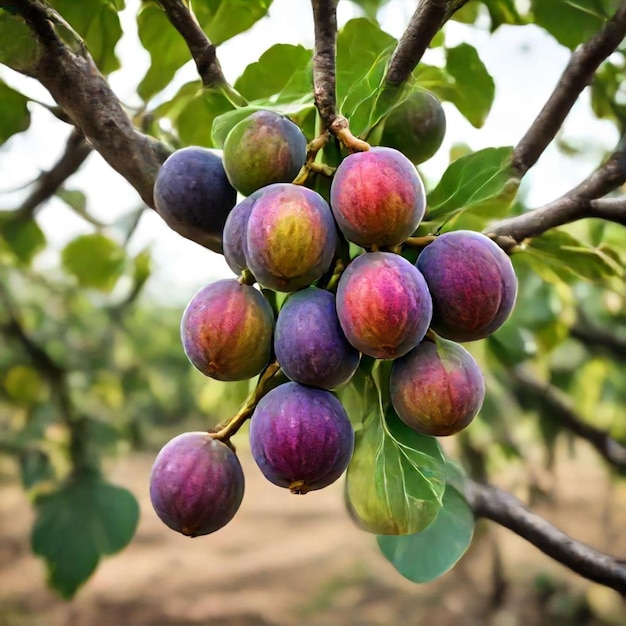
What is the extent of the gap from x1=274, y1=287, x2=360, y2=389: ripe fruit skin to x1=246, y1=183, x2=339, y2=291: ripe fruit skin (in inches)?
1.0

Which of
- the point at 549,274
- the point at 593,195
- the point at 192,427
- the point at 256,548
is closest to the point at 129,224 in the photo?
the point at 549,274

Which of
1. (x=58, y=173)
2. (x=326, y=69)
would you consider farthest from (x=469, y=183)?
(x=58, y=173)

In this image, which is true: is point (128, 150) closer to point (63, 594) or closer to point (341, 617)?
point (63, 594)

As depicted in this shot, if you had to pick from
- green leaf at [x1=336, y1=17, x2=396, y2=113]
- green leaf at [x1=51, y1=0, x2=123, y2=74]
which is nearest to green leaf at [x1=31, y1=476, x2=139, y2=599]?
green leaf at [x1=51, y1=0, x2=123, y2=74]

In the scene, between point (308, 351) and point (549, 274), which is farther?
point (549, 274)

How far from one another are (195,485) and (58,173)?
1.08 metres

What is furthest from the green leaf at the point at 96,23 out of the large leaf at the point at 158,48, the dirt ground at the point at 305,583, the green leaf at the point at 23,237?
the dirt ground at the point at 305,583

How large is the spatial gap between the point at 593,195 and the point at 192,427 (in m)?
7.23

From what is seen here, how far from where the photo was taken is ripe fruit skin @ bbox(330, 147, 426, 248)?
21.6 inches

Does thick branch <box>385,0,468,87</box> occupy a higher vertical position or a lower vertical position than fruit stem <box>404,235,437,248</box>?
higher

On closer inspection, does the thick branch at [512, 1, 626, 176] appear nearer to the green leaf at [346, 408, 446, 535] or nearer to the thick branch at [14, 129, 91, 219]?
the green leaf at [346, 408, 446, 535]

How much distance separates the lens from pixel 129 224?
184 centimetres

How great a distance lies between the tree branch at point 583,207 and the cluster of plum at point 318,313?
258 millimetres

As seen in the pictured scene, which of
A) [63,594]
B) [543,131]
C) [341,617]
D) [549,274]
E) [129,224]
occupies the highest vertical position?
[543,131]
